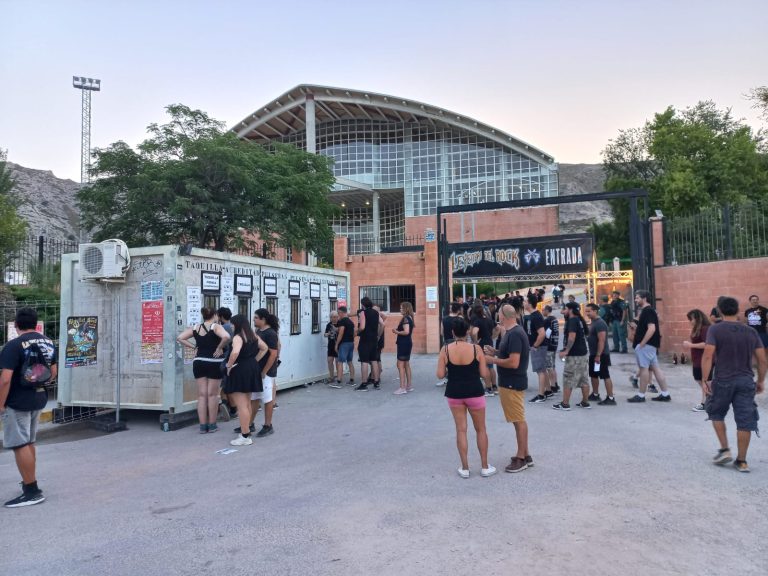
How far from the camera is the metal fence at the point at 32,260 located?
46.5 ft

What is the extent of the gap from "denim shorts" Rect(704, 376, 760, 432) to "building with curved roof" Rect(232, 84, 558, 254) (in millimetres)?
37252

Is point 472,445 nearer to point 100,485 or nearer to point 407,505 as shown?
point 407,505

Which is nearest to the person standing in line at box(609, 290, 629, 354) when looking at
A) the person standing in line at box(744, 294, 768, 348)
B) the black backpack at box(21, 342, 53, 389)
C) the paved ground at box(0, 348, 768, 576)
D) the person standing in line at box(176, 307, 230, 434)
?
the person standing in line at box(744, 294, 768, 348)

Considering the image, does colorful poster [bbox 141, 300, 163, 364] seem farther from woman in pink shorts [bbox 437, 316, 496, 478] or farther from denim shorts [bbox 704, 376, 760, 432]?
denim shorts [bbox 704, 376, 760, 432]

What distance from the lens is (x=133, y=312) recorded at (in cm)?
812

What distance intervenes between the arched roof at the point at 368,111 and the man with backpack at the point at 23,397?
3960cm

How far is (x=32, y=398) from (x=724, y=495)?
6216 millimetres

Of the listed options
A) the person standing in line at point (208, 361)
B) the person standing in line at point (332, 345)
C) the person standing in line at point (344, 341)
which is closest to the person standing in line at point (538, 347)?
the person standing in line at point (344, 341)

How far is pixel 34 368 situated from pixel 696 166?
32.0 m

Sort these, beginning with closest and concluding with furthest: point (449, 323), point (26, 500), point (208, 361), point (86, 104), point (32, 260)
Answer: point (26, 500) < point (208, 361) < point (449, 323) < point (32, 260) < point (86, 104)

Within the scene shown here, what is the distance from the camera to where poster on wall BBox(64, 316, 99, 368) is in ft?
25.1

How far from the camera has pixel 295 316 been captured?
1109cm

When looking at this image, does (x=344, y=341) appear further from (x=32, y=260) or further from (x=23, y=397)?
(x=32, y=260)

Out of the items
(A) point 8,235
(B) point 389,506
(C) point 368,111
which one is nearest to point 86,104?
(C) point 368,111
